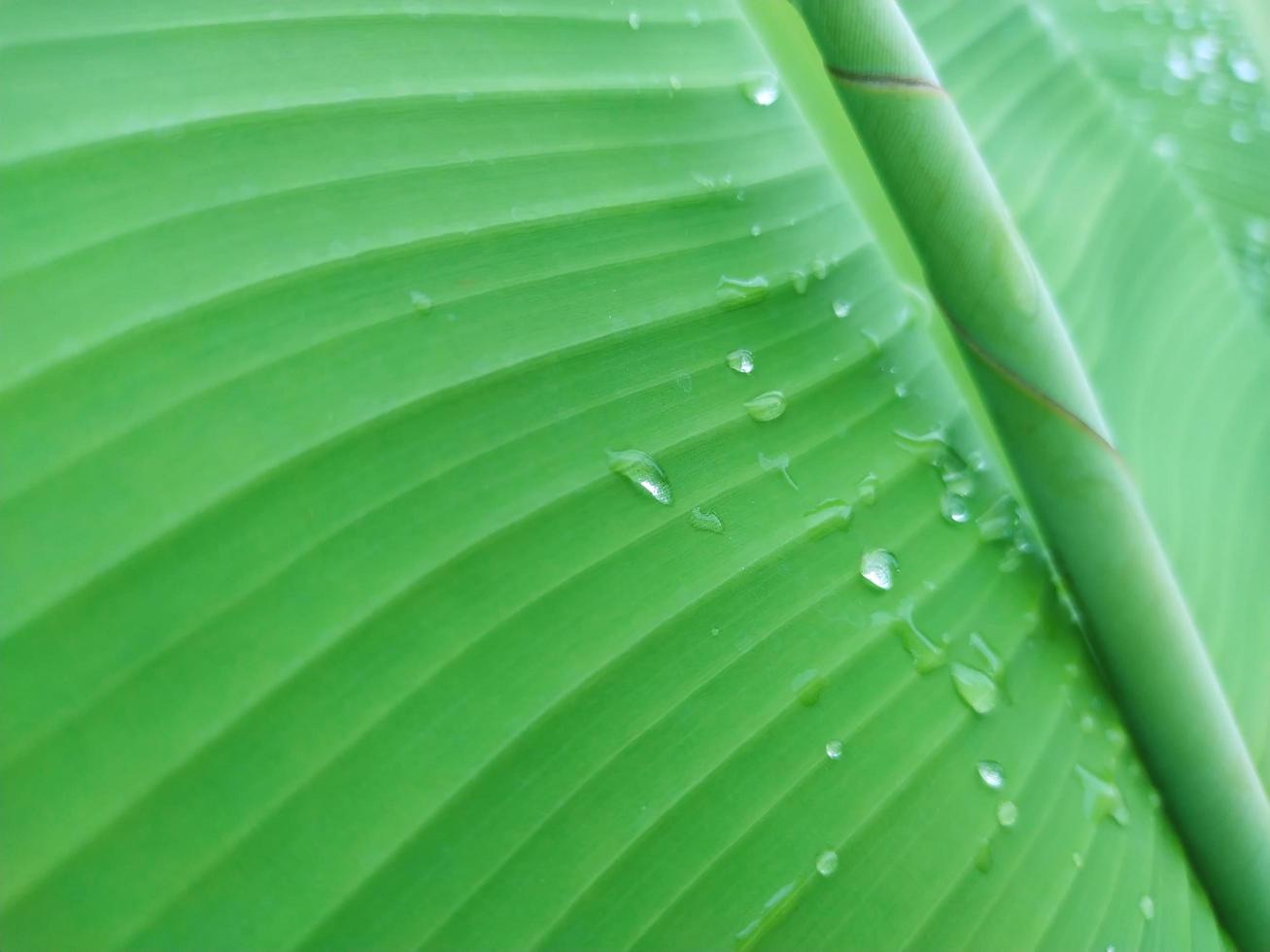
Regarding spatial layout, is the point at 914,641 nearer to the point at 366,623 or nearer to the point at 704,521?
the point at 704,521

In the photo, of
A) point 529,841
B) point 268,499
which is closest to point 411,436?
point 268,499

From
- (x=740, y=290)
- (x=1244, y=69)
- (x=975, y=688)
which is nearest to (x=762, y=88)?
(x=740, y=290)

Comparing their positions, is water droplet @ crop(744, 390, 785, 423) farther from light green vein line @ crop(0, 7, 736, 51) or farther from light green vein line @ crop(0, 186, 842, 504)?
light green vein line @ crop(0, 7, 736, 51)

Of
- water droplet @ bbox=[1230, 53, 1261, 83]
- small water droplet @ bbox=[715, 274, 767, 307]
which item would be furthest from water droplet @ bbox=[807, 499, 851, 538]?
water droplet @ bbox=[1230, 53, 1261, 83]

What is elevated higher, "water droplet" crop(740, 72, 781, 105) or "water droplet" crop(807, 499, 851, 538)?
"water droplet" crop(740, 72, 781, 105)

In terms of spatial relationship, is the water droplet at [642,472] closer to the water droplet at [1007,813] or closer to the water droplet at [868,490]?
the water droplet at [868,490]

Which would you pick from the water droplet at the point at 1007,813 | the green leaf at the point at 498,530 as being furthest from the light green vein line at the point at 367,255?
the water droplet at the point at 1007,813
